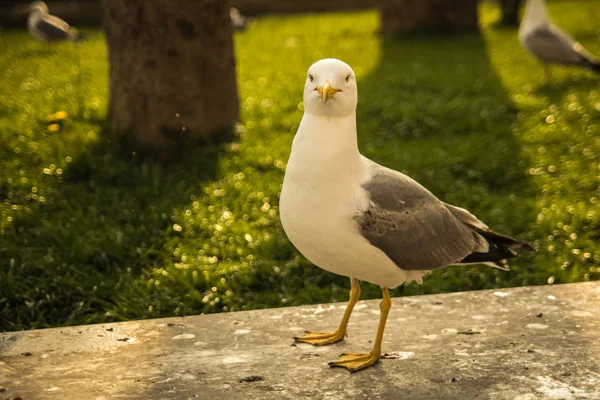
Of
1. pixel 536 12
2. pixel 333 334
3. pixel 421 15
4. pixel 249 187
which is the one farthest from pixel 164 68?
pixel 421 15

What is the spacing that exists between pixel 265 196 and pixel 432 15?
876 cm

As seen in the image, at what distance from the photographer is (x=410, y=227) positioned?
387 centimetres

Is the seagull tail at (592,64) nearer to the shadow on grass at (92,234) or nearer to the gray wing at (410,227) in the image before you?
the shadow on grass at (92,234)

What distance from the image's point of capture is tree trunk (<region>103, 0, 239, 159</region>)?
6.95 m

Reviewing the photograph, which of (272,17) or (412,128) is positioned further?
(272,17)

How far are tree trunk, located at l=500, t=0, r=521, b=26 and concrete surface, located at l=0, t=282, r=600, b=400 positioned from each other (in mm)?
11804

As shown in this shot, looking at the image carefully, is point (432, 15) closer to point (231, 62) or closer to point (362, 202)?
point (231, 62)

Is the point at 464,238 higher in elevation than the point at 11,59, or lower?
lower

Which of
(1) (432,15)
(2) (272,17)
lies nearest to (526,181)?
(1) (432,15)

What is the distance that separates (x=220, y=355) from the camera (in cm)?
385

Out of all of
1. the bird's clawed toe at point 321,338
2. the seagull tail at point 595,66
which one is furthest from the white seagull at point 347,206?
the seagull tail at point 595,66

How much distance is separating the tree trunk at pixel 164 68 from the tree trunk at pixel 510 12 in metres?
9.69

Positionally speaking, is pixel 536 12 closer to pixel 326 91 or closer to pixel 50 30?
pixel 50 30

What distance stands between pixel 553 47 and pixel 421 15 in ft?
15.2
